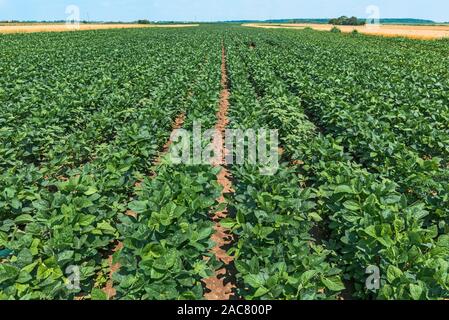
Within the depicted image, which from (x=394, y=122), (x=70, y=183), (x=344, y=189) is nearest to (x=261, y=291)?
(x=344, y=189)

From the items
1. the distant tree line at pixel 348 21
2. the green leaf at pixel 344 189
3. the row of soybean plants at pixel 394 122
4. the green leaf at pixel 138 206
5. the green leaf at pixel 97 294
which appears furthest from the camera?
the distant tree line at pixel 348 21

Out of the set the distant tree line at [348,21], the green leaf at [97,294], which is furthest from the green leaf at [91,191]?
the distant tree line at [348,21]

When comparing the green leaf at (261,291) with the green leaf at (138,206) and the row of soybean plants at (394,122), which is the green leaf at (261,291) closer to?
the green leaf at (138,206)

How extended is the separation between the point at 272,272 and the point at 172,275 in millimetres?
954

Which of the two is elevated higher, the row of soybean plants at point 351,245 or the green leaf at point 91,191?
the green leaf at point 91,191

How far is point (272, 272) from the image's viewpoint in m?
3.31

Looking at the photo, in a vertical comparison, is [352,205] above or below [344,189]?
below

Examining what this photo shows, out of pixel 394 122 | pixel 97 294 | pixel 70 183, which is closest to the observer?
pixel 97 294

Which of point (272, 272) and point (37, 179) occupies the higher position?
point (37, 179)

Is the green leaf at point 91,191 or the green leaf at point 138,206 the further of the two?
the green leaf at point 91,191

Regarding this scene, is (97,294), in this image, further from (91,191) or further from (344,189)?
(344,189)
